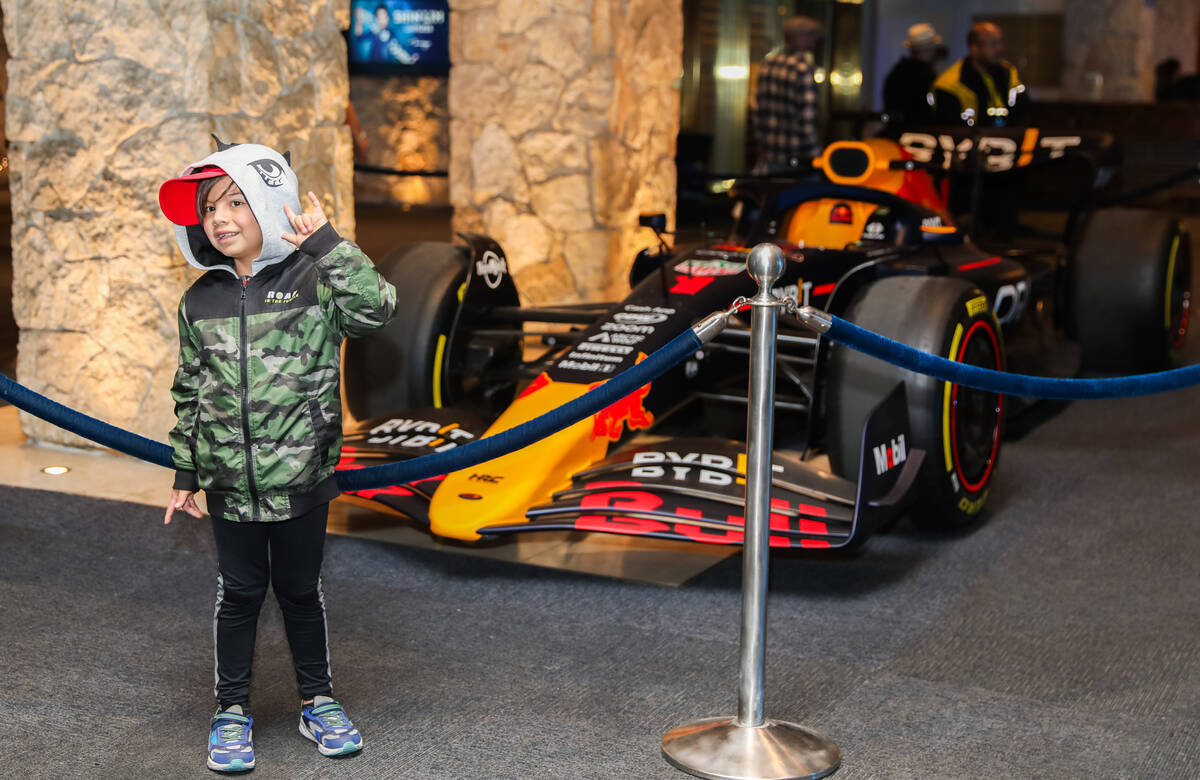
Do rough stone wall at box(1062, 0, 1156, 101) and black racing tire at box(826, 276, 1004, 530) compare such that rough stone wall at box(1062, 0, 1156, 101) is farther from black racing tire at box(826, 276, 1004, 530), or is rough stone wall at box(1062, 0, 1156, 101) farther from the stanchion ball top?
the stanchion ball top

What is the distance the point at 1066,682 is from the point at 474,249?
275cm

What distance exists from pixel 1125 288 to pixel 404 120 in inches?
414

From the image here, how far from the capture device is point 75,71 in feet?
16.4

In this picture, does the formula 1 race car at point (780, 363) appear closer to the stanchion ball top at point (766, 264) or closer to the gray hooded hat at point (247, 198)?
the stanchion ball top at point (766, 264)

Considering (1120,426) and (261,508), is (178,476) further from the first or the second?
(1120,426)

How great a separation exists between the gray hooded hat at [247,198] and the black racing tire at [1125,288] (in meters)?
4.83

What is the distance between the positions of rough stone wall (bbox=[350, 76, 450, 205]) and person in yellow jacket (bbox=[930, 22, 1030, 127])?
8396 millimetres

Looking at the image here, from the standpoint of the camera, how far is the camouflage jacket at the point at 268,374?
2719 mm

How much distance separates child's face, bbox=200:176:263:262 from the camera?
2.71 m

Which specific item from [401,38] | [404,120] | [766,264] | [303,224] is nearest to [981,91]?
[766,264]

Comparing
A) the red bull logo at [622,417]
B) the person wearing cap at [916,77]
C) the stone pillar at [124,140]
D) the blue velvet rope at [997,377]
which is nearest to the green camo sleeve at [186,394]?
the blue velvet rope at [997,377]

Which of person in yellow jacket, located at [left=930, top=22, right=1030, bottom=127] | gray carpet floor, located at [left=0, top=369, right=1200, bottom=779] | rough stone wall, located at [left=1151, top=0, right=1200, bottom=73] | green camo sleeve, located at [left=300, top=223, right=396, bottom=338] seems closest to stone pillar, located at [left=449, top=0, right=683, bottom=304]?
person in yellow jacket, located at [left=930, top=22, right=1030, bottom=127]

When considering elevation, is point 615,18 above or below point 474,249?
above

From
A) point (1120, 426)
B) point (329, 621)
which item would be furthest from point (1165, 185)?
point (329, 621)
